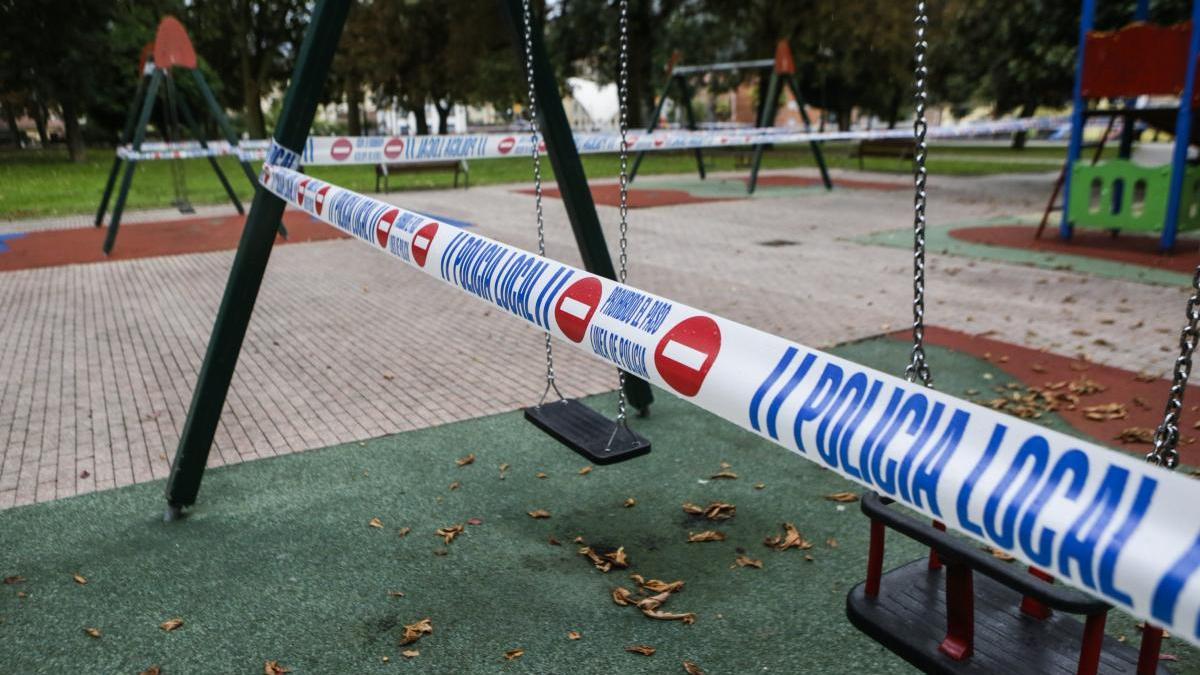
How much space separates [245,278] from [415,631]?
1580 mm

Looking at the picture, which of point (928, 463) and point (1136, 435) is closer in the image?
point (928, 463)

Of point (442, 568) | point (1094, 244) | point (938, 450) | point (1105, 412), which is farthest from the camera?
point (1094, 244)

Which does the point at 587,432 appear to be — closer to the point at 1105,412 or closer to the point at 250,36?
the point at 1105,412

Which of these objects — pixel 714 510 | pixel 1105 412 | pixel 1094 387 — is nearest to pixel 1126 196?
pixel 1094 387

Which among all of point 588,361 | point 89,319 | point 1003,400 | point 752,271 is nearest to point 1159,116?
point 752,271

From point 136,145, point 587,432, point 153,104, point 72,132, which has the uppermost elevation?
point 153,104

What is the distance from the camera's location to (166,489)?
3.50 metres

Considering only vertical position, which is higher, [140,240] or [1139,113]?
[1139,113]

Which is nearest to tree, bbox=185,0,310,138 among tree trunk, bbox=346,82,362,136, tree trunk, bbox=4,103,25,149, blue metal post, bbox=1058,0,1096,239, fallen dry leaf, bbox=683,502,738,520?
tree trunk, bbox=346,82,362,136

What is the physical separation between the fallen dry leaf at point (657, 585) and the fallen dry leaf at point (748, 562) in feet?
0.83

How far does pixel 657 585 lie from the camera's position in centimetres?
288

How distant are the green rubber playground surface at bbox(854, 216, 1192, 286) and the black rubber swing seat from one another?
6699mm

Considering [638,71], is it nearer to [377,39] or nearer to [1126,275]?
[377,39]

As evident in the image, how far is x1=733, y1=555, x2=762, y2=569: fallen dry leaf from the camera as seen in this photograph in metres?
3.01
